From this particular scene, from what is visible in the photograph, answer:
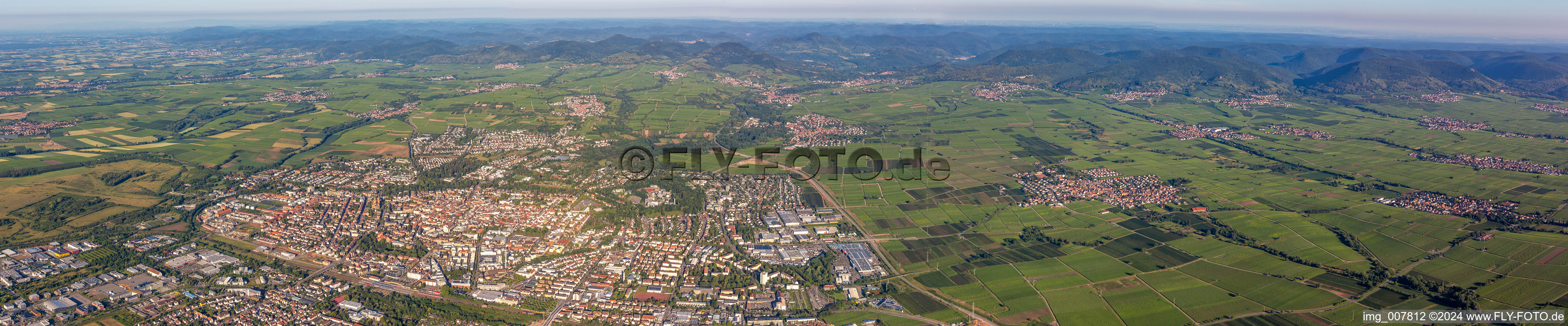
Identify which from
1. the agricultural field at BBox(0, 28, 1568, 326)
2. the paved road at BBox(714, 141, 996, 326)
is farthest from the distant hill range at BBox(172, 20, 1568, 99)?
the paved road at BBox(714, 141, 996, 326)

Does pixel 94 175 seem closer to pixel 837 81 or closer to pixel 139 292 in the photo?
pixel 139 292

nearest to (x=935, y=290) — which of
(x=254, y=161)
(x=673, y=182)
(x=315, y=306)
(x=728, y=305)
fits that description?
(x=728, y=305)

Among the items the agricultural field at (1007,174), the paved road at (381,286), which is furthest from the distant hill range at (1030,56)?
the paved road at (381,286)

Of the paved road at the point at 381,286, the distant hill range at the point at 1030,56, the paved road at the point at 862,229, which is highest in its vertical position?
the distant hill range at the point at 1030,56

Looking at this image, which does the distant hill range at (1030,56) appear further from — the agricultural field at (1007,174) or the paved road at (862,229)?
the paved road at (862,229)

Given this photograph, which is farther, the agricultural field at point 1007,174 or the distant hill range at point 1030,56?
the distant hill range at point 1030,56

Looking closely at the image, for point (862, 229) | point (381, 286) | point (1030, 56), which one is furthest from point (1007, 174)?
point (1030, 56)

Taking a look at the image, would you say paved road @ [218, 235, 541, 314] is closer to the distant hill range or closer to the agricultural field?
the agricultural field

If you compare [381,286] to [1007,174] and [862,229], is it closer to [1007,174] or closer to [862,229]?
[862,229]

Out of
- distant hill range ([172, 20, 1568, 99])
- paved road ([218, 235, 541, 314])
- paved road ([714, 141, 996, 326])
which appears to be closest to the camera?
paved road ([714, 141, 996, 326])
